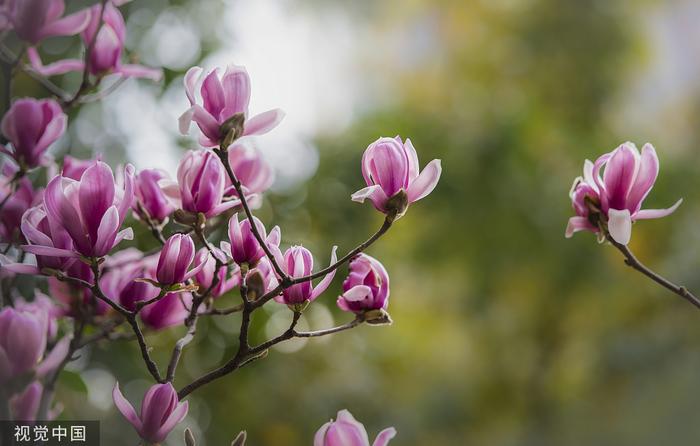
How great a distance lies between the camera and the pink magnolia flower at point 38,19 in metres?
0.32

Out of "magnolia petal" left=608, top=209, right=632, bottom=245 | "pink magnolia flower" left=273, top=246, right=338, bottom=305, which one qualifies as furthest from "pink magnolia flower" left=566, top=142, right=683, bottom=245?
"pink magnolia flower" left=273, top=246, right=338, bottom=305

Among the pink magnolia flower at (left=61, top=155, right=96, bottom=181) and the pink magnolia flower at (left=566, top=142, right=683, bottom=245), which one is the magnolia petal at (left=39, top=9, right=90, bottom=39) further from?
the pink magnolia flower at (left=566, top=142, right=683, bottom=245)

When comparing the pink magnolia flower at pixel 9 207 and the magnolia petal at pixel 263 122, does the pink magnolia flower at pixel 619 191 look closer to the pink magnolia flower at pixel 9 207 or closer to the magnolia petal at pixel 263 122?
the magnolia petal at pixel 263 122

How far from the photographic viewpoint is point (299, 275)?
267 mm

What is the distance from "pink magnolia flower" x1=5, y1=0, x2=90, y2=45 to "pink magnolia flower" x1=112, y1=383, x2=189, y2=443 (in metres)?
0.17

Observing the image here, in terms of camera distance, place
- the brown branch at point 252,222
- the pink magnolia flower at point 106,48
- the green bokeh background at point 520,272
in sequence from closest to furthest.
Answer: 1. the brown branch at point 252,222
2. the pink magnolia flower at point 106,48
3. the green bokeh background at point 520,272

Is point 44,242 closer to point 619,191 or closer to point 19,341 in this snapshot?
point 19,341

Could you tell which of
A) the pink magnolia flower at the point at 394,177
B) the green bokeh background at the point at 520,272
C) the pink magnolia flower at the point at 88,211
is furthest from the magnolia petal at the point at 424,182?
the green bokeh background at the point at 520,272

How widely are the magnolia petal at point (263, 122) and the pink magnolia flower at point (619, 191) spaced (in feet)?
0.42

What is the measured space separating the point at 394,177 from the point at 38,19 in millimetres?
188

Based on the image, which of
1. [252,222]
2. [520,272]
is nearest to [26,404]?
[252,222]

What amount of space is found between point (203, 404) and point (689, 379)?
1.60 meters

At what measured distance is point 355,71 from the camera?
2926 millimetres

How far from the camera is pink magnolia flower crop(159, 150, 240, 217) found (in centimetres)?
28
